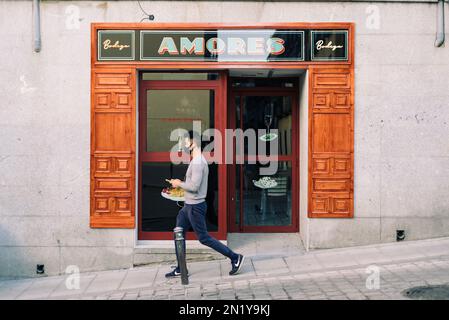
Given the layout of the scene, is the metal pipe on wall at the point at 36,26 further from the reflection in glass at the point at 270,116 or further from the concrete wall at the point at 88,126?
the reflection in glass at the point at 270,116

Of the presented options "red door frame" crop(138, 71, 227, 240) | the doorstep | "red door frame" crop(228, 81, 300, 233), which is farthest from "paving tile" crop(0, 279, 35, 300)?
"red door frame" crop(228, 81, 300, 233)

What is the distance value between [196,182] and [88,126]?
2386 millimetres

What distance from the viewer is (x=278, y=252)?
9570 millimetres

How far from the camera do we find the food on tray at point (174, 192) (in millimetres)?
9578

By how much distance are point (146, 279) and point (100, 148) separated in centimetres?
225

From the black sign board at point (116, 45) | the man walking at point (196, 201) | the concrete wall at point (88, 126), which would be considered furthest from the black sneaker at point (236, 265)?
the black sign board at point (116, 45)

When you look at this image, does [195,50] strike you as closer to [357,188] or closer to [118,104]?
[118,104]

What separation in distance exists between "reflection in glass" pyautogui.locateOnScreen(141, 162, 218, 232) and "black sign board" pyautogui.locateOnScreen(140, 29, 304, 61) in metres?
1.77

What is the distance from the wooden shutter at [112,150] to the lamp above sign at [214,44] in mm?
403

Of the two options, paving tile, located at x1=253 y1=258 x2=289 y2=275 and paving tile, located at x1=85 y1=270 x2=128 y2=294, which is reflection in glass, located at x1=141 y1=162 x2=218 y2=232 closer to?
paving tile, located at x1=85 y1=270 x2=128 y2=294

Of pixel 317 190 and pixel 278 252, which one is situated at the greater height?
pixel 317 190

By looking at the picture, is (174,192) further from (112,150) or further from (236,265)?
(236,265)
